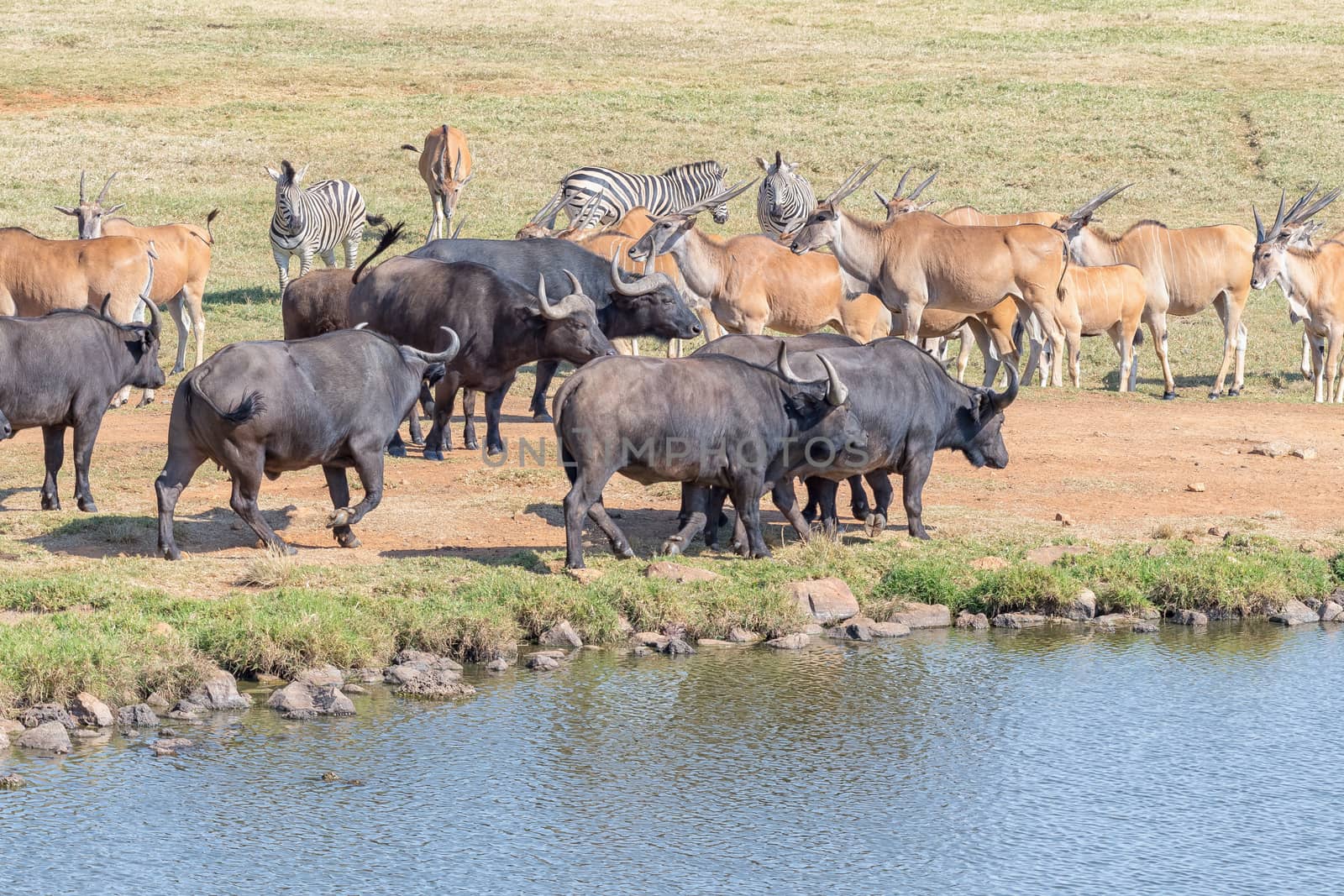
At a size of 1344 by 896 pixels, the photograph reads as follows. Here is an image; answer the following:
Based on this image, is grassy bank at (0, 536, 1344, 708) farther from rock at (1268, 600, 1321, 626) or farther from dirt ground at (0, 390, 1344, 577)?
dirt ground at (0, 390, 1344, 577)

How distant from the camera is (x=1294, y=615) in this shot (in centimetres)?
1024

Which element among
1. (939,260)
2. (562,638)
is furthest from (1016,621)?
(939,260)

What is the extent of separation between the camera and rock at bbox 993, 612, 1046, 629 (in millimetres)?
10070

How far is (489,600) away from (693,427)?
4.98ft

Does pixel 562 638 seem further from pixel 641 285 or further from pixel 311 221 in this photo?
pixel 311 221

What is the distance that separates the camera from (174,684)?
27.4 feet

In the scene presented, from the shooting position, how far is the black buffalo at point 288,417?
1010 centimetres

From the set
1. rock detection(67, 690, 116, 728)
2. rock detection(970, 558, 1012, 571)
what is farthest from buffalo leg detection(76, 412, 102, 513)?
rock detection(970, 558, 1012, 571)

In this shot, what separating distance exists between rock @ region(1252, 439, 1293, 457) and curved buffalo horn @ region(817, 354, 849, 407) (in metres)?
5.39

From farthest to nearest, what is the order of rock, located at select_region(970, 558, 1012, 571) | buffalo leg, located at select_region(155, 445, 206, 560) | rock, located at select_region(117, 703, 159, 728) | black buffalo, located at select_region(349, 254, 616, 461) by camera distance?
1. black buffalo, located at select_region(349, 254, 616, 461)
2. rock, located at select_region(970, 558, 1012, 571)
3. buffalo leg, located at select_region(155, 445, 206, 560)
4. rock, located at select_region(117, 703, 159, 728)

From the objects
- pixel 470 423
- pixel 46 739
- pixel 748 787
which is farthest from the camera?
pixel 470 423

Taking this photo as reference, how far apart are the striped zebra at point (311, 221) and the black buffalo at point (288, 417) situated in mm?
10492

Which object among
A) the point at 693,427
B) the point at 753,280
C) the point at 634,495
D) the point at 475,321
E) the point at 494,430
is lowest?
the point at 634,495

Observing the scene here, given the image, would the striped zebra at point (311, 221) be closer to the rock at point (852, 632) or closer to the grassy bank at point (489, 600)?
the grassy bank at point (489, 600)
